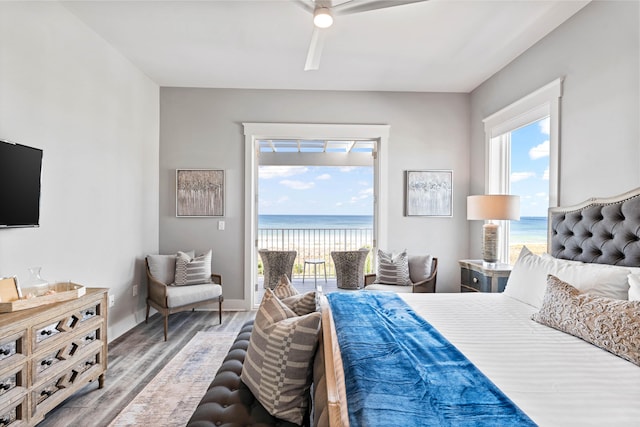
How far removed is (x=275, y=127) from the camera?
4605mm

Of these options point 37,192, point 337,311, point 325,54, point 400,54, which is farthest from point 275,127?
point 337,311

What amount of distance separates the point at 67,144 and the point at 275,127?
92.2 inches

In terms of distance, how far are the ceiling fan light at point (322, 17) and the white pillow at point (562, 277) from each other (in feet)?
7.24

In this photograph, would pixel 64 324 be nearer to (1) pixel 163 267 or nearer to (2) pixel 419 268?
(1) pixel 163 267

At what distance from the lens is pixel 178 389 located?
2.56 metres

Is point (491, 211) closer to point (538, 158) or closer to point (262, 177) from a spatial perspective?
point (538, 158)

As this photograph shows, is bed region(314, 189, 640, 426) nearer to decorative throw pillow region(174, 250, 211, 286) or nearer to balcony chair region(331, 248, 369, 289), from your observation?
balcony chair region(331, 248, 369, 289)

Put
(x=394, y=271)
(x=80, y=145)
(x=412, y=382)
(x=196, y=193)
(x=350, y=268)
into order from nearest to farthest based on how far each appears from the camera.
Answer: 1. (x=412, y=382)
2. (x=80, y=145)
3. (x=394, y=271)
4. (x=350, y=268)
5. (x=196, y=193)

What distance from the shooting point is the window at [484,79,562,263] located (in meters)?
3.08

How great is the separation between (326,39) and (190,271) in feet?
9.40

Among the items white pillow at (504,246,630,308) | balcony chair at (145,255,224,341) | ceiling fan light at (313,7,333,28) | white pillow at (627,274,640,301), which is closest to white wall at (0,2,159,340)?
balcony chair at (145,255,224,341)

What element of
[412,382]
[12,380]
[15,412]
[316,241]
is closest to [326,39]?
[412,382]

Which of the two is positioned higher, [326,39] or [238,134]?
[326,39]

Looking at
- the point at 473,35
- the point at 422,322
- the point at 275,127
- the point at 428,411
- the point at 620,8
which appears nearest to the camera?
the point at 428,411
